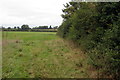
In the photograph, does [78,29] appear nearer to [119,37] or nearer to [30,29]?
[119,37]

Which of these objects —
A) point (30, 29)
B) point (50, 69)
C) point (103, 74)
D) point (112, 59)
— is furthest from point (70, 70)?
point (30, 29)

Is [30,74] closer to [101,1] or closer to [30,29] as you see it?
[101,1]

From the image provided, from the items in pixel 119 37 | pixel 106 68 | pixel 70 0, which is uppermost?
pixel 70 0

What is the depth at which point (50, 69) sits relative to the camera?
6285 millimetres

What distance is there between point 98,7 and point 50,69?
413cm

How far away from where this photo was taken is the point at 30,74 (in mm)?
5684

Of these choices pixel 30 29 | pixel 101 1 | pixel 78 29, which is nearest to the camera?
pixel 101 1

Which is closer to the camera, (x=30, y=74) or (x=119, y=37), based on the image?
(x=119, y=37)

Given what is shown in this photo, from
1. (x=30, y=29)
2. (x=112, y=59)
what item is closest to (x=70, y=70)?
(x=112, y=59)

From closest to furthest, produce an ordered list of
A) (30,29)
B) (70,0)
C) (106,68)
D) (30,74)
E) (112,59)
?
(112,59) < (106,68) < (30,74) < (70,0) < (30,29)

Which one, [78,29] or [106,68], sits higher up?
[78,29]

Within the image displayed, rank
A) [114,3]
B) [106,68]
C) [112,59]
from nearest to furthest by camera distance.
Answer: [112,59] → [106,68] → [114,3]

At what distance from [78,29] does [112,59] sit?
21.5ft

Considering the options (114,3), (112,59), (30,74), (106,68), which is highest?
(114,3)
